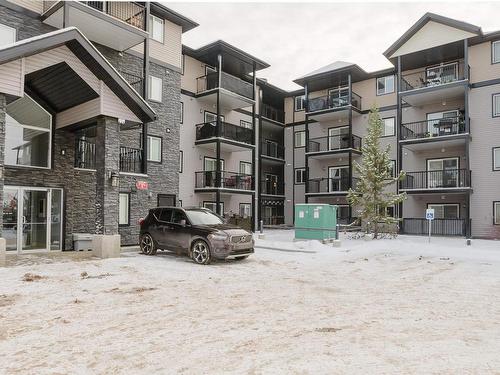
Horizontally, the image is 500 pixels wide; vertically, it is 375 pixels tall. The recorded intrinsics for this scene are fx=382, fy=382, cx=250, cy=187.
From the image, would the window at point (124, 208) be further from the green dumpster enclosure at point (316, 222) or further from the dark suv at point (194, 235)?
the green dumpster enclosure at point (316, 222)

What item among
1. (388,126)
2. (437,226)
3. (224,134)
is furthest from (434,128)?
(224,134)

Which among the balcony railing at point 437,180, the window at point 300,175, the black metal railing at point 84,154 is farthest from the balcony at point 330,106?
the black metal railing at point 84,154

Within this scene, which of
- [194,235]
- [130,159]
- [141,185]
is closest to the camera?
[194,235]

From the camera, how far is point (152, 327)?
5836 millimetres

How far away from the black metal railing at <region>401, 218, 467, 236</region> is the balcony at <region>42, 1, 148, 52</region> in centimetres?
1928

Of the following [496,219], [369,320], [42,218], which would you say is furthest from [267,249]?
[496,219]

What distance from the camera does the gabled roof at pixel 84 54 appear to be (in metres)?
10.7

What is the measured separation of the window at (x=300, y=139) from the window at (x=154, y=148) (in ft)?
53.8

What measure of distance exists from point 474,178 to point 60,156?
22903 millimetres

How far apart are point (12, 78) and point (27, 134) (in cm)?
369

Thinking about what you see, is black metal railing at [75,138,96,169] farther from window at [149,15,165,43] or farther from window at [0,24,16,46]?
window at [149,15,165,43]

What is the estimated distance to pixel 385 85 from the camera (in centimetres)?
2864

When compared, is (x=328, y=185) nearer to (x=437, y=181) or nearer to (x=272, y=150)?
(x=272, y=150)

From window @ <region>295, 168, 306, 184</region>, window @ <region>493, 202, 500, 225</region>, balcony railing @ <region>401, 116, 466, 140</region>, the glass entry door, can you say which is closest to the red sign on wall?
the glass entry door
